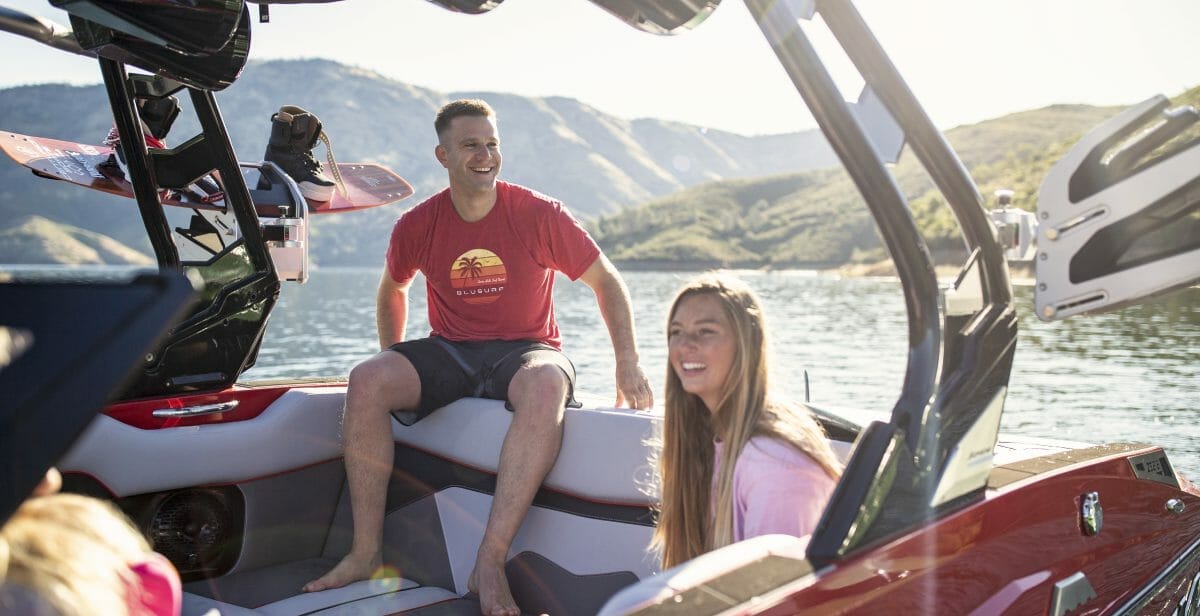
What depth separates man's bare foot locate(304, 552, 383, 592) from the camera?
236cm

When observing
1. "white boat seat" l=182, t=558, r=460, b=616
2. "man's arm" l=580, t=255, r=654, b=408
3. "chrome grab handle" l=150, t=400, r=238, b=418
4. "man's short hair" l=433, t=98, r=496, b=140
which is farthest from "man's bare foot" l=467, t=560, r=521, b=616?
"man's short hair" l=433, t=98, r=496, b=140

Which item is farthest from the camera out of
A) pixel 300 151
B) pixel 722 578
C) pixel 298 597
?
pixel 300 151

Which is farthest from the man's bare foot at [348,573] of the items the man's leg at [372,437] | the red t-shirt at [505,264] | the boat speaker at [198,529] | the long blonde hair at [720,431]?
the long blonde hair at [720,431]

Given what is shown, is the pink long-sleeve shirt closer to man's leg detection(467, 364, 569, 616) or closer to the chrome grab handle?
man's leg detection(467, 364, 569, 616)

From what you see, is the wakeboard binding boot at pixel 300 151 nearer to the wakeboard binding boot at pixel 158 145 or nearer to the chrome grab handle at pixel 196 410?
the wakeboard binding boot at pixel 158 145

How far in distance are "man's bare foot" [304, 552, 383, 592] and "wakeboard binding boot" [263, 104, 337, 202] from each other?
1.21 meters

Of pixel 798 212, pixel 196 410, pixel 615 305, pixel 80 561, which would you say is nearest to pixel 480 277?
pixel 615 305

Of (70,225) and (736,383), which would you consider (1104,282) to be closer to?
(736,383)

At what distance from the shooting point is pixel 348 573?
2389 mm

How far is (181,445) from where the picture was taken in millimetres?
2443

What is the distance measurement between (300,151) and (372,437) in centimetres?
120

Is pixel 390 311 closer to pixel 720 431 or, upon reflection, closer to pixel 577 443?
pixel 577 443

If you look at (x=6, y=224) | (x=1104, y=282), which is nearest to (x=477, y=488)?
(x=1104, y=282)

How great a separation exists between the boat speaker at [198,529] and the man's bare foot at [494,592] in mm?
745
